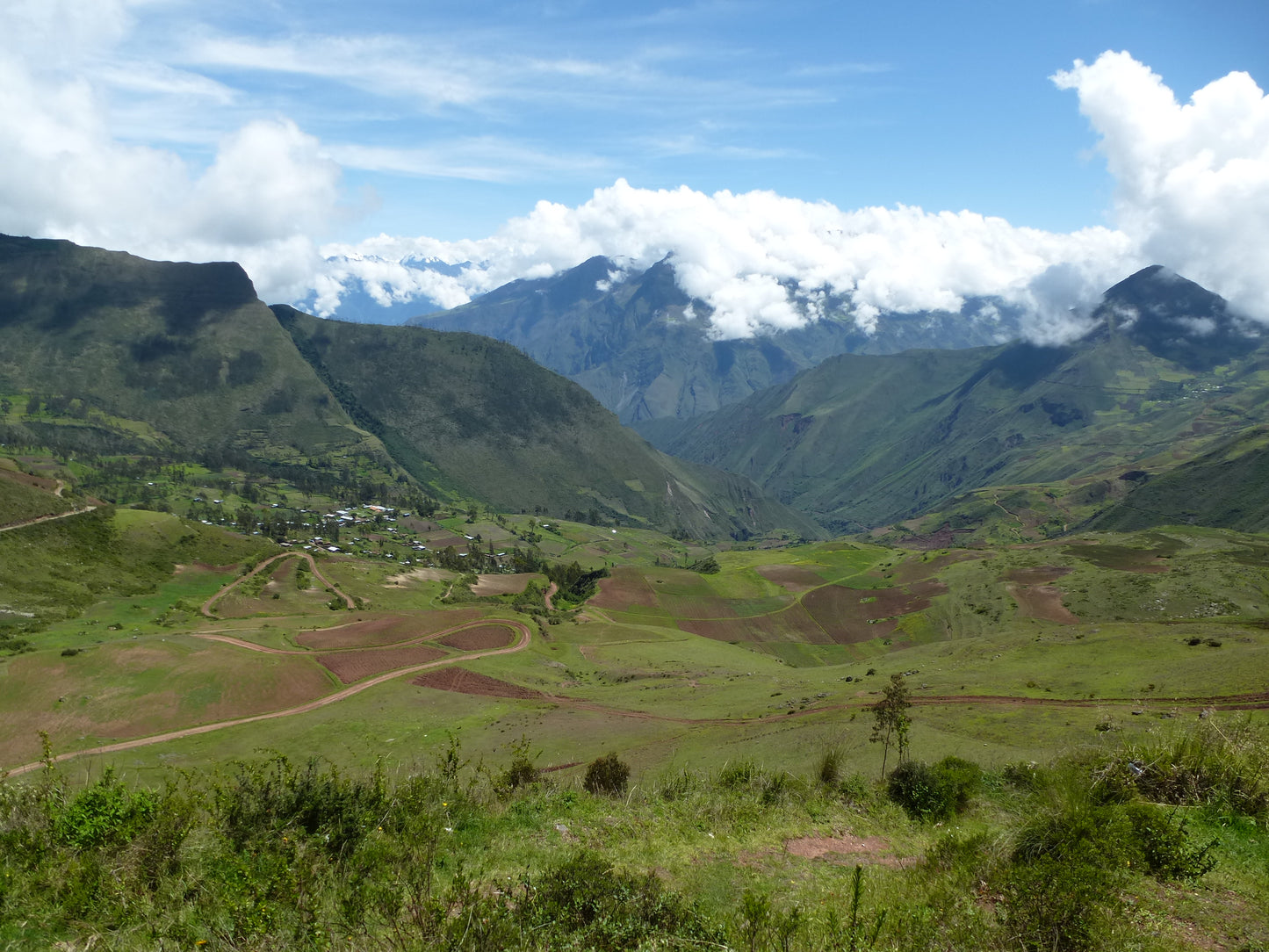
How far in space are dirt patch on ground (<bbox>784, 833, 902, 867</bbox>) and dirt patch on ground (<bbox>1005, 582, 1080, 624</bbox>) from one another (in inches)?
4256

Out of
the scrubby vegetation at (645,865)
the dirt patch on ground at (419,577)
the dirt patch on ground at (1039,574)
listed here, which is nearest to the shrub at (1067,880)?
the scrubby vegetation at (645,865)

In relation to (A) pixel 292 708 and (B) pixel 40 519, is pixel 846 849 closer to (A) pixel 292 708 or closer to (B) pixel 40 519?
(A) pixel 292 708

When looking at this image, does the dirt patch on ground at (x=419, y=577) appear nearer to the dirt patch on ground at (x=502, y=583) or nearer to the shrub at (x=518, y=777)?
the dirt patch on ground at (x=502, y=583)

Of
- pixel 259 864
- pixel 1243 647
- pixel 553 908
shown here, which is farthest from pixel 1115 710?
pixel 259 864

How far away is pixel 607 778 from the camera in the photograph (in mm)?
28438

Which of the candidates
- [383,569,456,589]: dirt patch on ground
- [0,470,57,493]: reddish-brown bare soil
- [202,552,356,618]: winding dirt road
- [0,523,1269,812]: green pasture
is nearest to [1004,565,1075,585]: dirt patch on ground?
[0,523,1269,812]: green pasture

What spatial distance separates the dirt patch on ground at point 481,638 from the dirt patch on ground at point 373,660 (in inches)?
156

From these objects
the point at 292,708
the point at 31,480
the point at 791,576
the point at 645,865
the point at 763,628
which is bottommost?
the point at 763,628

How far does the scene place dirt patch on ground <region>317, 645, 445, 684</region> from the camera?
81.1m

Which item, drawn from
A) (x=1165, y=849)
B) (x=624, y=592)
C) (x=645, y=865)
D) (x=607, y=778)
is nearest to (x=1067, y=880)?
(x=1165, y=849)

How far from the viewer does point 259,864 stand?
15.3 meters

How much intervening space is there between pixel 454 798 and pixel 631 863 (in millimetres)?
8157

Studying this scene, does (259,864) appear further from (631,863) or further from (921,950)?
(921,950)

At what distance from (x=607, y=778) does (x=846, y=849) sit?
11.2 m
